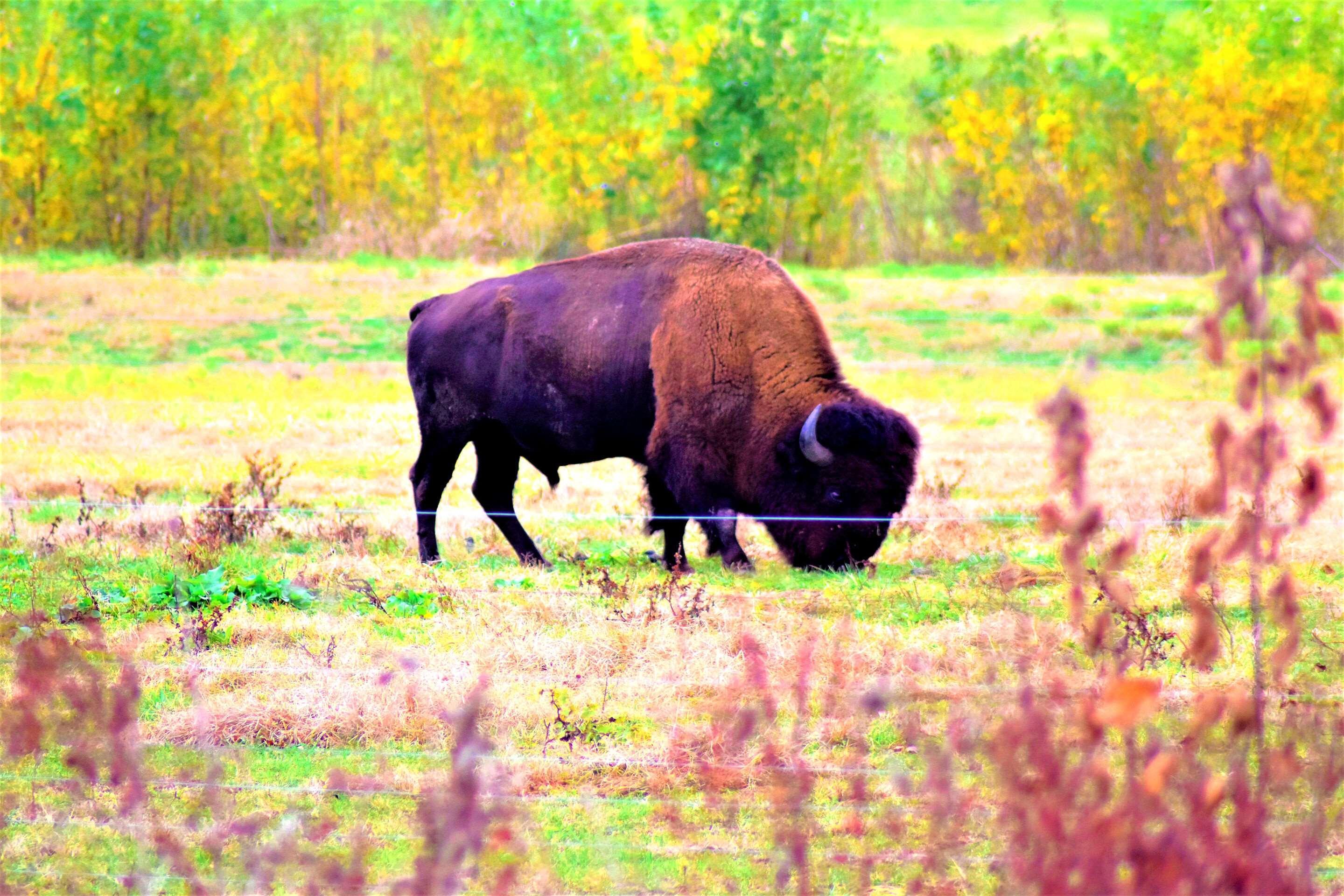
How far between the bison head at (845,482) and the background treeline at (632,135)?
1759 centimetres

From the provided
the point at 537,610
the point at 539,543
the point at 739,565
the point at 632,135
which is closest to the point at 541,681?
the point at 537,610

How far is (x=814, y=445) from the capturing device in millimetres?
8352

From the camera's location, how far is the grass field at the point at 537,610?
481 centimetres

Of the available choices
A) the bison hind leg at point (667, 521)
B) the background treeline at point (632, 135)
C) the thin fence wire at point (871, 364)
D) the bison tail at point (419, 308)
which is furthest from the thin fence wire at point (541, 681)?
the background treeline at point (632, 135)

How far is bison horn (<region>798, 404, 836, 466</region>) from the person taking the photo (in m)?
8.35

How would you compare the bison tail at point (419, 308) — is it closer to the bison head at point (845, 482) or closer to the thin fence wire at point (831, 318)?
the bison head at point (845, 482)

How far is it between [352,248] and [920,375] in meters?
12.0

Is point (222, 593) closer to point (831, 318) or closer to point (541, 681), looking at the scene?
point (541, 681)

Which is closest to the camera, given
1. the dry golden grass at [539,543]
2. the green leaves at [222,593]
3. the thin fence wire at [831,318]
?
the dry golden grass at [539,543]

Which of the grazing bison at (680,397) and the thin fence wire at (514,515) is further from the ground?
the grazing bison at (680,397)

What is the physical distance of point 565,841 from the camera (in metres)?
4.67

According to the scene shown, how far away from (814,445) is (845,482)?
264mm

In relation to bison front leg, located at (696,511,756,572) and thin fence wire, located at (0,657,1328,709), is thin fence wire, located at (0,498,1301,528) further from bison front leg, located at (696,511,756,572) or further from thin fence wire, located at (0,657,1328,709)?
thin fence wire, located at (0,657,1328,709)

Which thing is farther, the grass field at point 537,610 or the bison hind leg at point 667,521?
the bison hind leg at point 667,521
